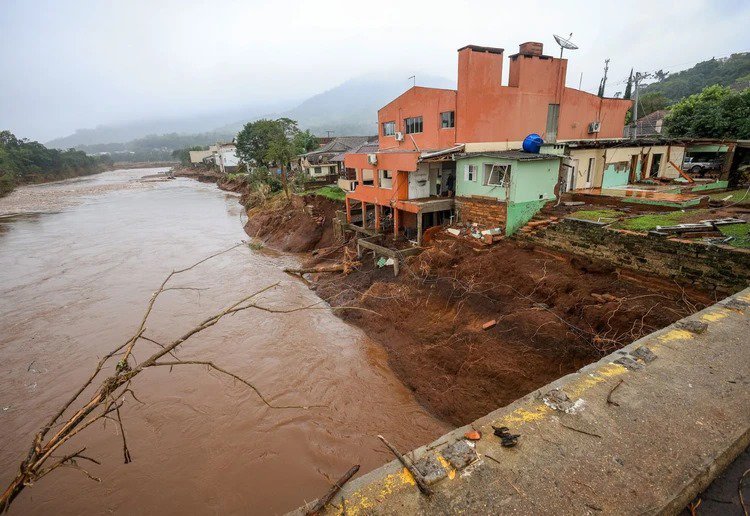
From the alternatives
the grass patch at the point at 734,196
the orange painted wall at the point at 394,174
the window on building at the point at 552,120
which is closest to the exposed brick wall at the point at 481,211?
A: the orange painted wall at the point at 394,174

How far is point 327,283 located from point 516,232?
932cm

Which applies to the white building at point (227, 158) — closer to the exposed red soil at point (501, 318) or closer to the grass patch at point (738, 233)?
the exposed red soil at point (501, 318)

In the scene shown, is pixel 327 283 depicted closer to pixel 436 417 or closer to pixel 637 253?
pixel 436 417

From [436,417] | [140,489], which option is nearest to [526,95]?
[436,417]

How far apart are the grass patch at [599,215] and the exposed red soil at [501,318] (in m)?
1.80

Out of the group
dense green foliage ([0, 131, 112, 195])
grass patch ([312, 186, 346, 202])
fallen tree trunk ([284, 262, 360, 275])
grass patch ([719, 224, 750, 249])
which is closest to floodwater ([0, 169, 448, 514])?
fallen tree trunk ([284, 262, 360, 275])

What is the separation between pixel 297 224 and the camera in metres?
27.0

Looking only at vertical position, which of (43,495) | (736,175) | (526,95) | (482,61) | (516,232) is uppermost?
(482,61)

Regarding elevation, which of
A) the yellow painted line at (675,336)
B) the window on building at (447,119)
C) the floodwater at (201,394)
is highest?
the window on building at (447,119)

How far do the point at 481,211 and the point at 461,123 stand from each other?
4.95 metres

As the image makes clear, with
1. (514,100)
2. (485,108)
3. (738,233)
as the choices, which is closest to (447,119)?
(485,108)

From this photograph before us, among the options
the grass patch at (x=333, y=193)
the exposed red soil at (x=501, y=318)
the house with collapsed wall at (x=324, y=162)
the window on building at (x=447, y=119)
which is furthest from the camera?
the house with collapsed wall at (x=324, y=162)

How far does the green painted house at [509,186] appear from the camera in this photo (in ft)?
46.5

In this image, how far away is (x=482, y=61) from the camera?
55.6 feet
